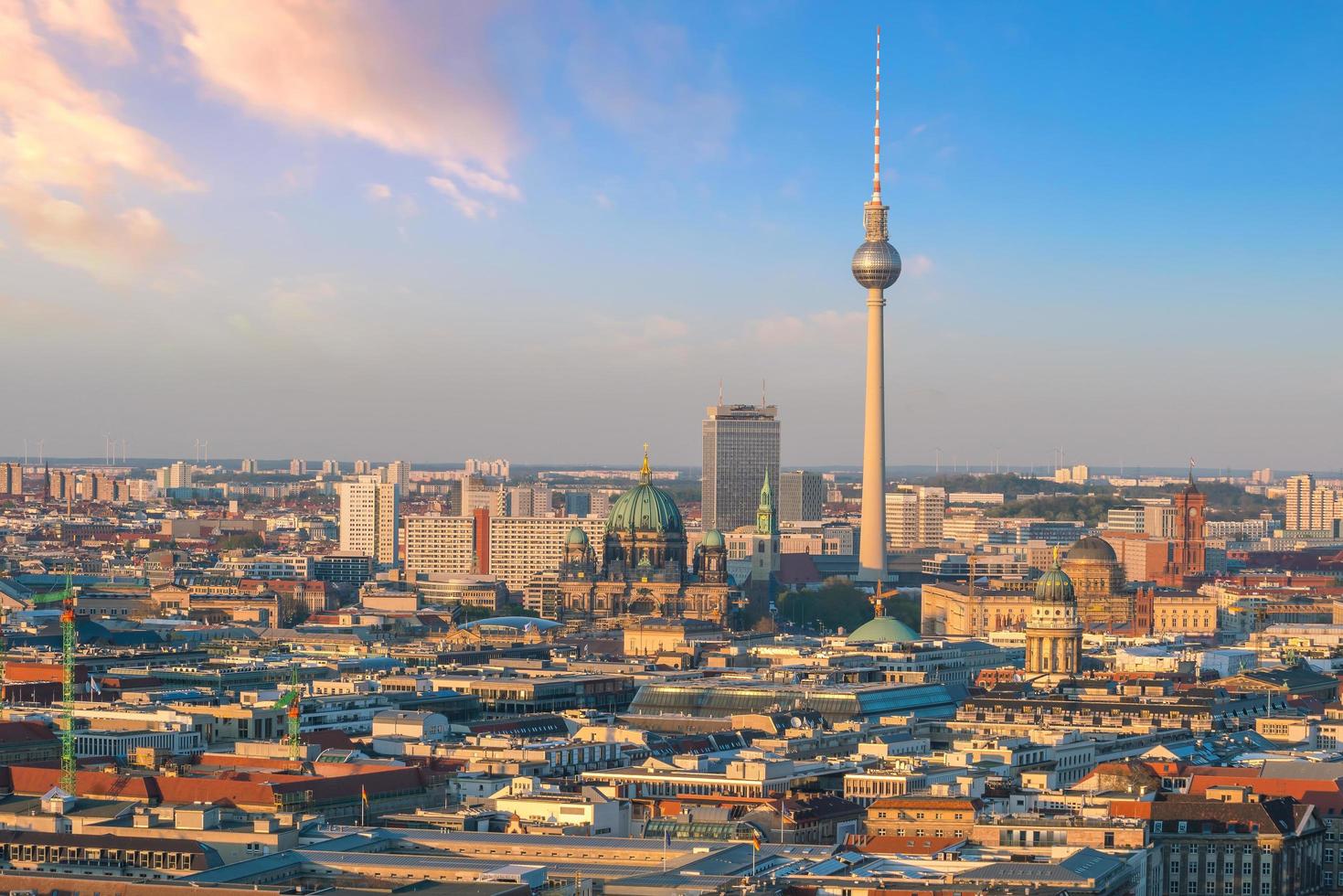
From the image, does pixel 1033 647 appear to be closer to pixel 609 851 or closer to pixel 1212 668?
pixel 1212 668

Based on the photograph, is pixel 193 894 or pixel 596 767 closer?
pixel 193 894

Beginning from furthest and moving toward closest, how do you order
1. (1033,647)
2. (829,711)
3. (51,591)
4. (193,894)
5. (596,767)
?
(51,591), (1033,647), (829,711), (596,767), (193,894)

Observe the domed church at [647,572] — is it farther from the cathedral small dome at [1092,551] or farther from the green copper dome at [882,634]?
the green copper dome at [882,634]

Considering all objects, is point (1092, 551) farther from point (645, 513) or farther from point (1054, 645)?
point (1054, 645)

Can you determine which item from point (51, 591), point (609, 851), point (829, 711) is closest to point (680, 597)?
point (51, 591)

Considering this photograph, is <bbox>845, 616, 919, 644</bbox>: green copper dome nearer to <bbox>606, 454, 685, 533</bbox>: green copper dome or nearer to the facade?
the facade

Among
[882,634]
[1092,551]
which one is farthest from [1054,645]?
[1092,551]
